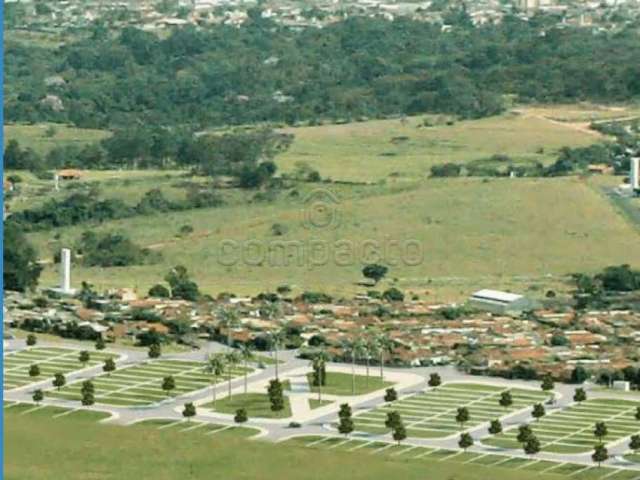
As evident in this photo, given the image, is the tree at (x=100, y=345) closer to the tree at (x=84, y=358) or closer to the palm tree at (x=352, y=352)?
the tree at (x=84, y=358)

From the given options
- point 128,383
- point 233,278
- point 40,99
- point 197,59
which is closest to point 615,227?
point 233,278

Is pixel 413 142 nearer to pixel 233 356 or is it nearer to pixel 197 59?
pixel 197 59

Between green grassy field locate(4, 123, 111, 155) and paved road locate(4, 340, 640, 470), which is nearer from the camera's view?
paved road locate(4, 340, 640, 470)

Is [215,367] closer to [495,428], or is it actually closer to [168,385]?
[168,385]

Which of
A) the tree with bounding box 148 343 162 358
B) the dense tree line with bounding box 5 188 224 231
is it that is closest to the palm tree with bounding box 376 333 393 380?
the tree with bounding box 148 343 162 358

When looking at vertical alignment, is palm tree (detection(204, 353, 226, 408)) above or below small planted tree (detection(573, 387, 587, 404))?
above

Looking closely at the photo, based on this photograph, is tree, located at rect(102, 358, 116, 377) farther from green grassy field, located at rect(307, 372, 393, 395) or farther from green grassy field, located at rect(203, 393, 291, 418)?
green grassy field, located at rect(307, 372, 393, 395)
